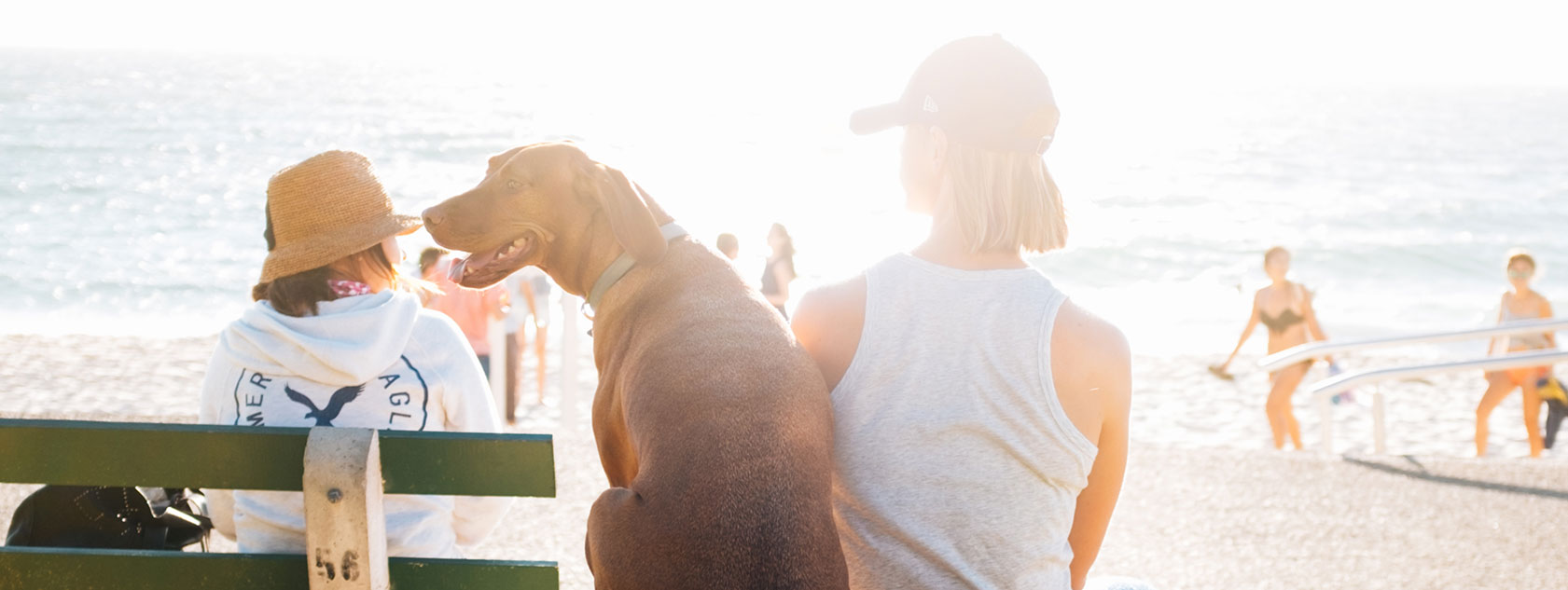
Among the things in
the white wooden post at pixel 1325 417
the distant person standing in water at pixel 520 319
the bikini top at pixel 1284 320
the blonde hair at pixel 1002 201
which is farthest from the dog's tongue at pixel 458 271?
the bikini top at pixel 1284 320

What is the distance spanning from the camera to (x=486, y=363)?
9781mm

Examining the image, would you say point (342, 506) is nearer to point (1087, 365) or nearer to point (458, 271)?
point (458, 271)

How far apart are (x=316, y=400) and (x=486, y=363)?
7.13 metres

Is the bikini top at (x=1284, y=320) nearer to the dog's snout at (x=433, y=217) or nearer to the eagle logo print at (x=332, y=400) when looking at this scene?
the dog's snout at (x=433, y=217)

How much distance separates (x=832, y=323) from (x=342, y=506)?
915 millimetres

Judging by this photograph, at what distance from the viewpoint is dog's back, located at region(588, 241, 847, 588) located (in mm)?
2119

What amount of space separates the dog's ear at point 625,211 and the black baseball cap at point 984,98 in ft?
2.49

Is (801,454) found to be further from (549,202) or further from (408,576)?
(549,202)

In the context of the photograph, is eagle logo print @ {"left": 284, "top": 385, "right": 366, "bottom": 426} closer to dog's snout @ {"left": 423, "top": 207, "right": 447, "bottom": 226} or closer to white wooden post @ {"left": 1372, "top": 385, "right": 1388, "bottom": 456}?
dog's snout @ {"left": 423, "top": 207, "right": 447, "bottom": 226}

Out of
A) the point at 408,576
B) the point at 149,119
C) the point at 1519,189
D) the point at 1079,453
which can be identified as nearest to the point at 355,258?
the point at 408,576

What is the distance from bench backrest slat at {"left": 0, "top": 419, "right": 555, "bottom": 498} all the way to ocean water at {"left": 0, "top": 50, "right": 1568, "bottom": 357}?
0.86 metres

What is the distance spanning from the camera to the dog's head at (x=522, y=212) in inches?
129

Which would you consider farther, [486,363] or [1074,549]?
[486,363]

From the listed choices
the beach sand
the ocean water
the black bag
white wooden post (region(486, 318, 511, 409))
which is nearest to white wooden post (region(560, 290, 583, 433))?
the beach sand
